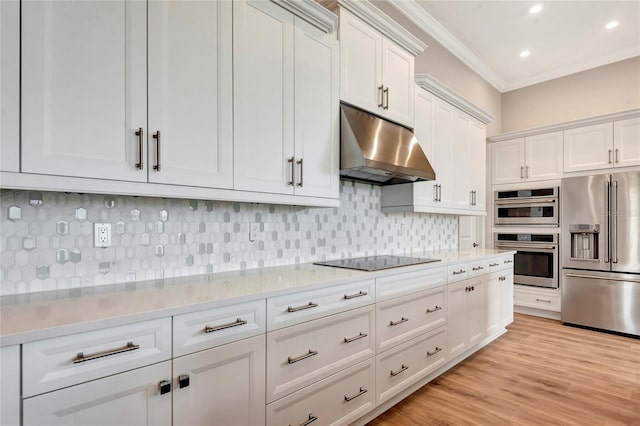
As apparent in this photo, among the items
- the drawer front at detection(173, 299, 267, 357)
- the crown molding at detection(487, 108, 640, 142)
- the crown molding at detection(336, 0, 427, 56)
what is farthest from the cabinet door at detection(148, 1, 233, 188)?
the crown molding at detection(487, 108, 640, 142)

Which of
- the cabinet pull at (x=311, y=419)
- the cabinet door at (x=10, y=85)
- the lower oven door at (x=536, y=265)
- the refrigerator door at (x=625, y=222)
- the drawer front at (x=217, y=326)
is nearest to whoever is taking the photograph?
the cabinet door at (x=10, y=85)

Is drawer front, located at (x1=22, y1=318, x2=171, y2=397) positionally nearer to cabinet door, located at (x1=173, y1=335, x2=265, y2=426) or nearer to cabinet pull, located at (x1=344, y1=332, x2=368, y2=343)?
cabinet door, located at (x1=173, y1=335, x2=265, y2=426)

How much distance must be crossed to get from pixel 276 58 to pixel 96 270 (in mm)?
1374

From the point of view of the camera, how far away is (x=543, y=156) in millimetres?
4340

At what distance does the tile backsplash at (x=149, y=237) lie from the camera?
134cm

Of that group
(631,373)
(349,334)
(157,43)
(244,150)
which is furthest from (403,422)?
(157,43)

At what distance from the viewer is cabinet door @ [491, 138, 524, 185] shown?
4.54 meters

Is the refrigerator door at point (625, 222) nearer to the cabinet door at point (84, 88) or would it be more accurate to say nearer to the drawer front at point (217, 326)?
the drawer front at point (217, 326)

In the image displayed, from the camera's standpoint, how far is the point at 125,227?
5.19ft

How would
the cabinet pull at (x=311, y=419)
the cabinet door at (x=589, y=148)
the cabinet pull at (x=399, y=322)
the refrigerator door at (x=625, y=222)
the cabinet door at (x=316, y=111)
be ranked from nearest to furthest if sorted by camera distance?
the cabinet pull at (x=311, y=419) < the cabinet door at (x=316, y=111) < the cabinet pull at (x=399, y=322) < the refrigerator door at (x=625, y=222) < the cabinet door at (x=589, y=148)

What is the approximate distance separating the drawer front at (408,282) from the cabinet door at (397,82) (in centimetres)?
120

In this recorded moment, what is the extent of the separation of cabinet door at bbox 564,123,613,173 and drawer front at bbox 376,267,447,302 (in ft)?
9.39

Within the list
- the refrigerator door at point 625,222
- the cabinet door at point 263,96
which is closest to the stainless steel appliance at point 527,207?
the refrigerator door at point 625,222

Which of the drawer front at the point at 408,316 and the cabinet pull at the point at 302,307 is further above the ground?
the cabinet pull at the point at 302,307
